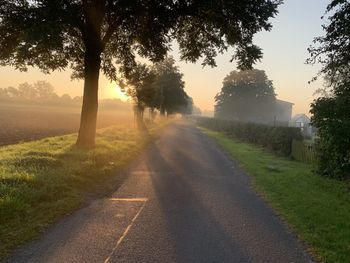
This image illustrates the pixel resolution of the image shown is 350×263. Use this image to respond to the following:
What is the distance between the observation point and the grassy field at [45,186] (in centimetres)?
743

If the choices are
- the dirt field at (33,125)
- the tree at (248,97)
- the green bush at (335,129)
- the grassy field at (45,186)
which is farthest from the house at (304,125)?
the dirt field at (33,125)

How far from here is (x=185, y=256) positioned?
6344mm

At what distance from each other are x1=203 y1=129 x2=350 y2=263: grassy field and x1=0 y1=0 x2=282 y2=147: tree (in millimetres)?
6717

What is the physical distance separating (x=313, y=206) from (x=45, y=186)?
648 cm

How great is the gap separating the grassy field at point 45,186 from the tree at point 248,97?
8624cm

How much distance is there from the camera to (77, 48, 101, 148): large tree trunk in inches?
723

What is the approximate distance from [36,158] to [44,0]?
5.65 meters

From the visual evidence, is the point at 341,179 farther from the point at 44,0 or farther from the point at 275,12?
the point at 44,0

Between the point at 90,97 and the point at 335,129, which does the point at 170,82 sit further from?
the point at 335,129

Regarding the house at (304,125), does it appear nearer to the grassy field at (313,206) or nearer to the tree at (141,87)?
the grassy field at (313,206)

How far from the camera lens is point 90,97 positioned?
18.6 meters

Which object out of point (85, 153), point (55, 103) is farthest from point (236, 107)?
point (55, 103)

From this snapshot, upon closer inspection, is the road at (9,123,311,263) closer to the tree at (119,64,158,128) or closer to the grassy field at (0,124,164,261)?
the grassy field at (0,124,164,261)

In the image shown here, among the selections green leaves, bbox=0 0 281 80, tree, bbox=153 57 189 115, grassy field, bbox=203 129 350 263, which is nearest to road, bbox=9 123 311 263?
grassy field, bbox=203 129 350 263
